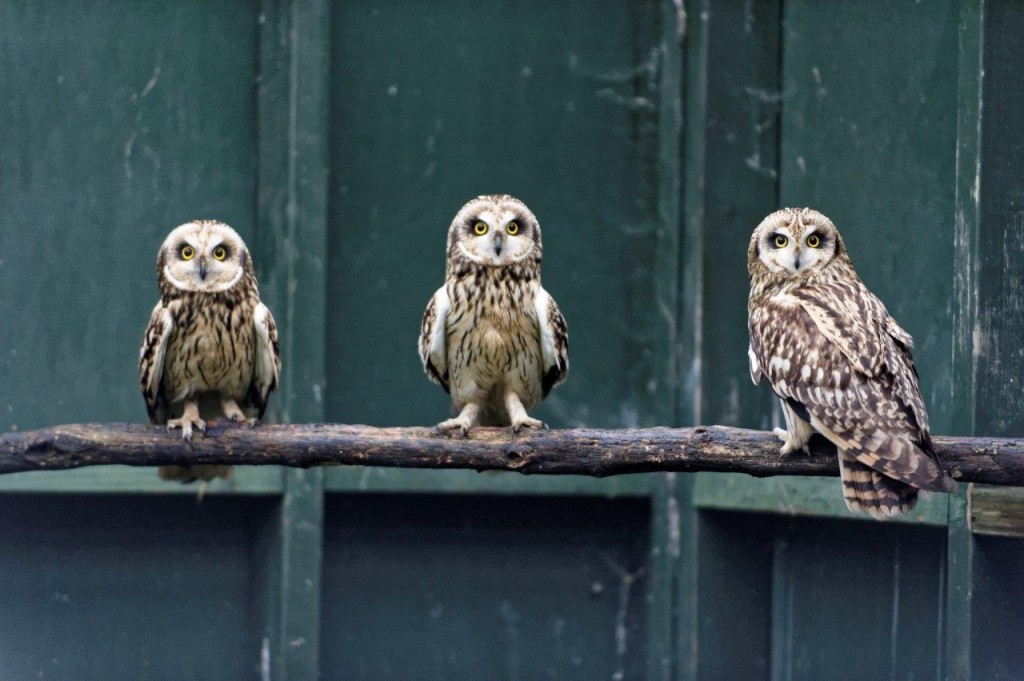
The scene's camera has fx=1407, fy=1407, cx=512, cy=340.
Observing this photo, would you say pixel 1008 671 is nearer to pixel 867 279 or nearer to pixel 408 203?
pixel 867 279

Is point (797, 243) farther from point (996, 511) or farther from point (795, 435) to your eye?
point (996, 511)

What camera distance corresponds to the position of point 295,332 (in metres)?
5.50

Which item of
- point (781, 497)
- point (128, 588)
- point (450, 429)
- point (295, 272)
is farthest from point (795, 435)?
point (128, 588)

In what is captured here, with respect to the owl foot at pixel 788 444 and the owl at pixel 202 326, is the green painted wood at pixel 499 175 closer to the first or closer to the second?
the owl at pixel 202 326

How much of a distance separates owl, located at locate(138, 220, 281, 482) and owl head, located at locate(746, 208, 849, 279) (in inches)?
66.5

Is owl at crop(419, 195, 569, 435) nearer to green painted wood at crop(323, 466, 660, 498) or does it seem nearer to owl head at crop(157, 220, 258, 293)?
owl head at crop(157, 220, 258, 293)

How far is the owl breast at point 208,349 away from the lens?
4664mm

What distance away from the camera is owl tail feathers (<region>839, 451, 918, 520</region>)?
3.55 metres

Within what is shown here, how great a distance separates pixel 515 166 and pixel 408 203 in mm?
468

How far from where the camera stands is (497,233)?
460 cm

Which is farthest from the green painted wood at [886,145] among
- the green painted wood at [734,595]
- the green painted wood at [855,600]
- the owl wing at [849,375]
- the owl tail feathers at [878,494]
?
the owl tail feathers at [878,494]

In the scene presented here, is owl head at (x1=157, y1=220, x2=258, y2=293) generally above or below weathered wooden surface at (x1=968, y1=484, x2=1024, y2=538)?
above

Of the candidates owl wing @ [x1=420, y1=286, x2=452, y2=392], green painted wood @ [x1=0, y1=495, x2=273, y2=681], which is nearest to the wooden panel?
green painted wood @ [x1=0, y1=495, x2=273, y2=681]

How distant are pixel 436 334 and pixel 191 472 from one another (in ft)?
3.11
